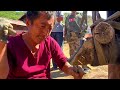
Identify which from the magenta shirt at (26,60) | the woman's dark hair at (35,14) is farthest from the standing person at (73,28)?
the woman's dark hair at (35,14)

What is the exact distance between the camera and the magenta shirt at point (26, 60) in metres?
1.90

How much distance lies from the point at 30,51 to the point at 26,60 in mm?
74

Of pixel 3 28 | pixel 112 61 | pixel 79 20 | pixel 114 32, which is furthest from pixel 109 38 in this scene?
pixel 79 20

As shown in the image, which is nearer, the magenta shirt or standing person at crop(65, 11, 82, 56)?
the magenta shirt

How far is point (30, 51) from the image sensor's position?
77.5 inches

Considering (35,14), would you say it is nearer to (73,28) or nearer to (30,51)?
(30,51)

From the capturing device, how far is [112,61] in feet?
5.92

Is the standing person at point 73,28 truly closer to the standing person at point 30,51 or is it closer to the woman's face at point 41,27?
the standing person at point 30,51

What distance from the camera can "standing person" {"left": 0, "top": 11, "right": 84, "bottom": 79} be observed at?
6.12ft

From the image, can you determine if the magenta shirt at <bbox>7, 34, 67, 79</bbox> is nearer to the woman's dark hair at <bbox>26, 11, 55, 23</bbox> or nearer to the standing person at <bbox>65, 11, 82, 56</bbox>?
the woman's dark hair at <bbox>26, 11, 55, 23</bbox>

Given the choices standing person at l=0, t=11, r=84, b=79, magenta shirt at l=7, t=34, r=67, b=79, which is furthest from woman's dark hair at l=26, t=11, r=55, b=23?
magenta shirt at l=7, t=34, r=67, b=79
